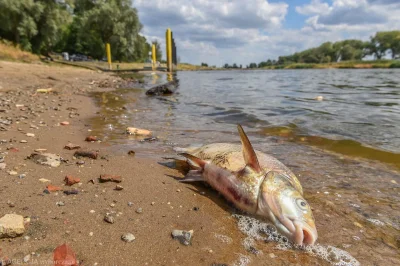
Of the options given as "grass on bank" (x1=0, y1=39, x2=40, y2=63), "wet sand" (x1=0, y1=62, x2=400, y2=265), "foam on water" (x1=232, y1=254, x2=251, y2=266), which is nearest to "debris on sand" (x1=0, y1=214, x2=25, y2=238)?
"wet sand" (x1=0, y1=62, x2=400, y2=265)

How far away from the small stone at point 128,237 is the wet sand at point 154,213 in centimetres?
3

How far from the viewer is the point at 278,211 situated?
2605 millimetres

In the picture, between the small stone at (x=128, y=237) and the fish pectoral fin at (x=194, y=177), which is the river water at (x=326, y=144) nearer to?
the fish pectoral fin at (x=194, y=177)

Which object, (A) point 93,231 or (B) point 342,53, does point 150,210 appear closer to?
(A) point 93,231

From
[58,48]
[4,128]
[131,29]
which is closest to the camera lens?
[4,128]

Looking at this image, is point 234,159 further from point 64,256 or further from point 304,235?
point 64,256

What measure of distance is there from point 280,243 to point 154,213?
1.12 meters

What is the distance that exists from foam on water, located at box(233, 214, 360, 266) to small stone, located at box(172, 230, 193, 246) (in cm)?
46

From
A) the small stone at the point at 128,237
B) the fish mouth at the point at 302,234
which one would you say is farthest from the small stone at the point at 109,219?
the fish mouth at the point at 302,234

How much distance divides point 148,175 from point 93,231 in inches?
54.4

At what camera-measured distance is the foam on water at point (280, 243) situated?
7.70 feet

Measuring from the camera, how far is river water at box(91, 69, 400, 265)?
9.31 feet

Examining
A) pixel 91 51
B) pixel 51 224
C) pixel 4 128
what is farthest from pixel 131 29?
pixel 51 224

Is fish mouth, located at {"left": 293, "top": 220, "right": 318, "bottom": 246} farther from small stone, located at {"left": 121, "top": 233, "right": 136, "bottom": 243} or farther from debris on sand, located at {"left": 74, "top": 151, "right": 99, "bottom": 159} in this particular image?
debris on sand, located at {"left": 74, "top": 151, "right": 99, "bottom": 159}
